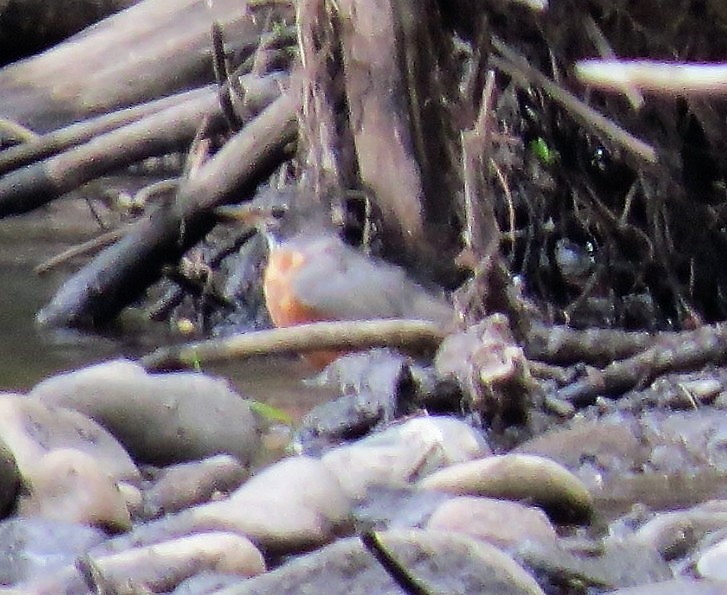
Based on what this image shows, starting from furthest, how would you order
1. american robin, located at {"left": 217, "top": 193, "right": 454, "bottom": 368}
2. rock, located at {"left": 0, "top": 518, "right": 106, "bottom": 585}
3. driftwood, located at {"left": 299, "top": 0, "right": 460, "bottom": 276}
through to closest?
american robin, located at {"left": 217, "top": 193, "right": 454, "bottom": 368}, driftwood, located at {"left": 299, "top": 0, "right": 460, "bottom": 276}, rock, located at {"left": 0, "top": 518, "right": 106, "bottom": 585}

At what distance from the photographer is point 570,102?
4.30m

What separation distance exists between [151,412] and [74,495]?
26.7 inches

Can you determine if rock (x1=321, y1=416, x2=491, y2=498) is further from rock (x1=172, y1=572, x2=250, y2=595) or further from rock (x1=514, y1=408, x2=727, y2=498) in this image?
rock (x1=172, y1=572, x2=250, y2=595)

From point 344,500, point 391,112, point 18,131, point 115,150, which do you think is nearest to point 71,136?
point 115,150

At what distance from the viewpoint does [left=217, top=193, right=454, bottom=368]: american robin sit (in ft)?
15.0

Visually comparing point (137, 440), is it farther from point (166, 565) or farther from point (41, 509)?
point (166, 565)

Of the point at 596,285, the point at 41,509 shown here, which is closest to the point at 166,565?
the point at 41,509

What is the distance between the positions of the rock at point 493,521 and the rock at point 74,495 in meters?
0.68

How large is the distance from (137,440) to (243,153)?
2330mm

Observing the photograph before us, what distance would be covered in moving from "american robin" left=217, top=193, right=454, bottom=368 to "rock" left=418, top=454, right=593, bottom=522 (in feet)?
4.84

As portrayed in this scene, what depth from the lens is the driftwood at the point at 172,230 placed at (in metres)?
5.30

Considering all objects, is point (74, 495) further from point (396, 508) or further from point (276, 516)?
point (396, 508)

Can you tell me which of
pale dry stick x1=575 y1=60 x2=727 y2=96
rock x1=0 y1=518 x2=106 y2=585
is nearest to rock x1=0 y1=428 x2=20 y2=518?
rock x1=0 y1=518 x2=106 y2=585

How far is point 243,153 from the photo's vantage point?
533cm
